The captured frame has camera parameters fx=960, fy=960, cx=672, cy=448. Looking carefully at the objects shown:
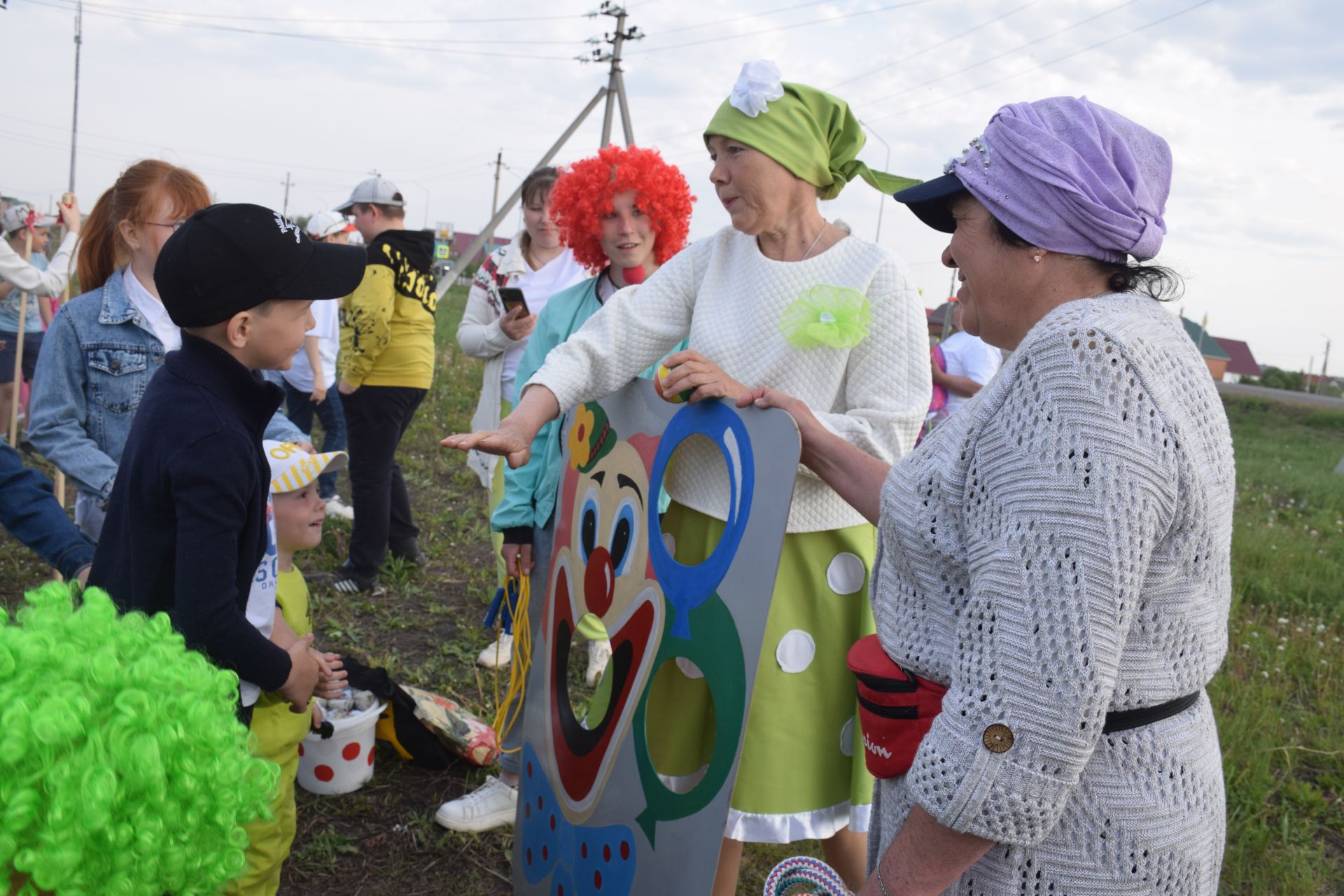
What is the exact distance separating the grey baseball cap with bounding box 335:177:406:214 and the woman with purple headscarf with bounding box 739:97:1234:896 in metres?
4.44

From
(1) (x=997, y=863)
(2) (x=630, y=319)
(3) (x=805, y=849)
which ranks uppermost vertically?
(2) (x=630, y=319)

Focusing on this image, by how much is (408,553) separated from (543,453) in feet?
8.97

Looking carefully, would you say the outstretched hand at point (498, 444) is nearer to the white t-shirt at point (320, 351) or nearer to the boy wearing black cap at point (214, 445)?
the boy wearing black cap at point (214, 445)

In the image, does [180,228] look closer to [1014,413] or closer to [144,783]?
[144,783]

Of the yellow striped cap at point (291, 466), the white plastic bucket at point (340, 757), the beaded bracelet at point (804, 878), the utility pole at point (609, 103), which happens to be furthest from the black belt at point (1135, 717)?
the utility pole at point (609, 103)

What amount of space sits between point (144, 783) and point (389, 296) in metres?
4.03

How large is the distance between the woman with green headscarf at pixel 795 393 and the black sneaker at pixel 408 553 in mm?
3461

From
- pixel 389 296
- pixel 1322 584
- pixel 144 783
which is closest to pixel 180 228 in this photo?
pixel 144 783

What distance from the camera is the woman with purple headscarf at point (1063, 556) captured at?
1060mm

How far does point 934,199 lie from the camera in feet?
4.39

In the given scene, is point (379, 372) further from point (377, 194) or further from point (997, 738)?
point (997, 738)

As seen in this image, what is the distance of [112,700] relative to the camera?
1.14 m

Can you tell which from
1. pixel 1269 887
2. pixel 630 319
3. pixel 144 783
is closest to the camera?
pixel 144 783

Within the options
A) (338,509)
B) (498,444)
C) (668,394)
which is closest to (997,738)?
(668,394)
